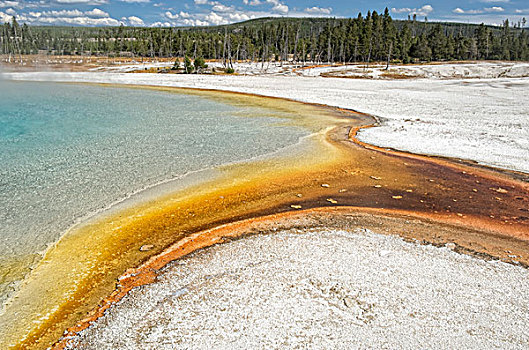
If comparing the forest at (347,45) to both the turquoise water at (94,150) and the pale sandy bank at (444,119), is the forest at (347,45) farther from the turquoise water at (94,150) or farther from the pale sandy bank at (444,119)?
the turquoise water at (94,150)

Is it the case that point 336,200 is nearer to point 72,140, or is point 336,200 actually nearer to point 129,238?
point 129,238

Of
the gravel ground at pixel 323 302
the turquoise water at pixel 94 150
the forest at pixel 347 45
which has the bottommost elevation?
the gravel ground at pixel 323 302

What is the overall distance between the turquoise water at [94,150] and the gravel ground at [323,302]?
272cm

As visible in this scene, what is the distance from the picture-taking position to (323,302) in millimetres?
5719

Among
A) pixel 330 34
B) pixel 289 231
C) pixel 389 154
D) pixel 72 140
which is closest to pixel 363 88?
pixel 389 154

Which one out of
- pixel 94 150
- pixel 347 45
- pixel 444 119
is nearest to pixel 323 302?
pixel 94 150

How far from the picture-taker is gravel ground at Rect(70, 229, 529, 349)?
16.7 ft

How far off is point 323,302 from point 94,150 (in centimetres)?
1160

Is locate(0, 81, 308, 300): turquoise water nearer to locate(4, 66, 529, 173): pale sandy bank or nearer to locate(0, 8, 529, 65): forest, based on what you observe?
locate(4, 66, 529, 173): pale sandy bank

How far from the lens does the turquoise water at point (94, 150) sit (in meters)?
8.84

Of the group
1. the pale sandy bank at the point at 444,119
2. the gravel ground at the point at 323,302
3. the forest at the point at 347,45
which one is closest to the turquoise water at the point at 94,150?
the gravel ground at the point at 323,302

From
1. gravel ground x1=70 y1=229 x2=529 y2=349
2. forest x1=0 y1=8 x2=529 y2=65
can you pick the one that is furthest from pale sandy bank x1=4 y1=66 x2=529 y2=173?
forest x1=0 y1=8 x2=529 y2=65

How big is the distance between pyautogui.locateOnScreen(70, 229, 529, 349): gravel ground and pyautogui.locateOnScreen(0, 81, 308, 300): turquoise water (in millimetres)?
2723

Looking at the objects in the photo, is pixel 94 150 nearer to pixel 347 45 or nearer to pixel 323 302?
pixel 323 302
